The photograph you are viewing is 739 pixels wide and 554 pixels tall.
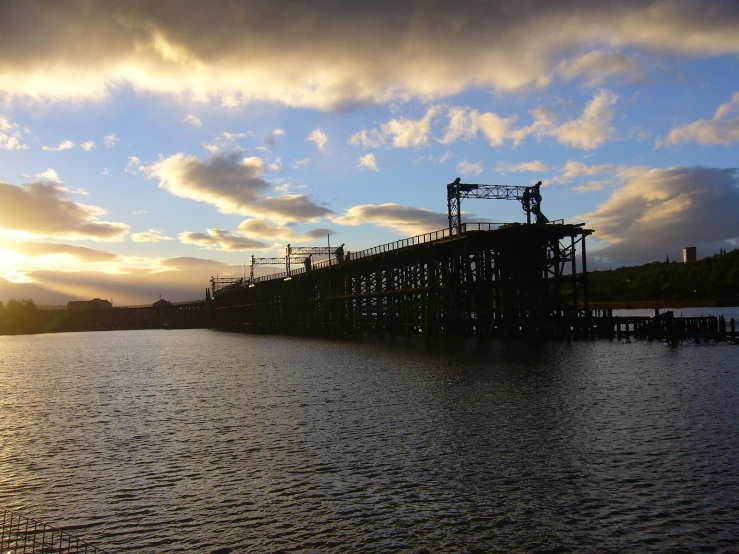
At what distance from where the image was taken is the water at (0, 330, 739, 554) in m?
13.6

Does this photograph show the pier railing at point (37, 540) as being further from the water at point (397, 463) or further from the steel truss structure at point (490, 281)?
the steel truss structure at point (490, 281)

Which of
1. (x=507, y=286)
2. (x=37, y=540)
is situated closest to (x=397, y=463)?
(x=37, y=540)

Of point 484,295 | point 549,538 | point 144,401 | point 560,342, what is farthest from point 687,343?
point 549,538

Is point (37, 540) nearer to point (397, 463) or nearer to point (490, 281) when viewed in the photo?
point (397, 463)

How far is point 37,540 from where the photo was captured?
44.9 feet

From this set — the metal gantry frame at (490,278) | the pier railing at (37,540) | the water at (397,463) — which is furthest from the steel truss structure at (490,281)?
the pier railing at (37,540)

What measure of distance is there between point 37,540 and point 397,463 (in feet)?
31.2

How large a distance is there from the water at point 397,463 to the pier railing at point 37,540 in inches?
19.1

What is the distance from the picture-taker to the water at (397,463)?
13594 millimetres

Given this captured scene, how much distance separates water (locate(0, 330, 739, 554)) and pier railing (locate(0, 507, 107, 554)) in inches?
19.1

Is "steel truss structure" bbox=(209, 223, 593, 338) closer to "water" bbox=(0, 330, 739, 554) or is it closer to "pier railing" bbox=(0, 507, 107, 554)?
"water" bbox=(0, 330, 739, 554)

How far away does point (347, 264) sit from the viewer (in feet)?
300

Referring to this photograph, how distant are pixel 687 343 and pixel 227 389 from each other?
41.1m

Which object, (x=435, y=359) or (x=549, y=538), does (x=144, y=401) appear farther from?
(x=549, y=538)
